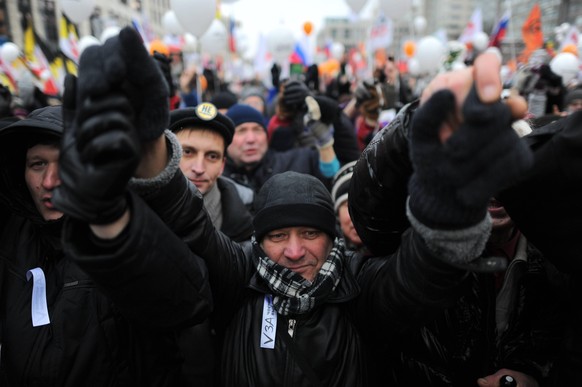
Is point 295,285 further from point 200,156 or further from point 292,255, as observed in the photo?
point 200,156

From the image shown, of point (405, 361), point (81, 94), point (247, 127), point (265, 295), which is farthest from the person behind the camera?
point (247, 127)

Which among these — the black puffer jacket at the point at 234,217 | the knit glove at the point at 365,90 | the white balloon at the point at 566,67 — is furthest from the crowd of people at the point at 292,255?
the white balloon at the point at 566,67

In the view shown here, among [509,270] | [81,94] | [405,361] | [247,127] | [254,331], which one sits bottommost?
[405,361]

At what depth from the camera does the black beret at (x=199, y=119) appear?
2248 millimetres

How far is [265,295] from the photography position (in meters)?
1.51

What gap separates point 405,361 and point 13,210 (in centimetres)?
158

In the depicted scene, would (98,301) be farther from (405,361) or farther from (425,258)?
(405,361)

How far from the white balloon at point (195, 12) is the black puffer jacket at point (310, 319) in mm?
4232

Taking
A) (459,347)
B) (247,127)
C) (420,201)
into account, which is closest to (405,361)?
(459,347)

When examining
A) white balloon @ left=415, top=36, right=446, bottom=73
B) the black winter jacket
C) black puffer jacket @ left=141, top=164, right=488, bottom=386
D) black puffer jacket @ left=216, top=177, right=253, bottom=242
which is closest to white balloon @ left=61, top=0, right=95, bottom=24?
black puffer jacket @ left=216, top=177, right=253, bottom=242

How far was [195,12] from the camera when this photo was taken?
5.00m

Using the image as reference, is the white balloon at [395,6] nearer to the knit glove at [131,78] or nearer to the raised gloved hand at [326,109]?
the raised gloved hand at [326,109]

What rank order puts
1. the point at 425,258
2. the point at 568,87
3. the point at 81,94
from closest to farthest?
the point at 81,94
the point at 425,258
the point at 568,87

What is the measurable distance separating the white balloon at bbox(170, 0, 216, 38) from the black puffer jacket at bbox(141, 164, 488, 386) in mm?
4232
